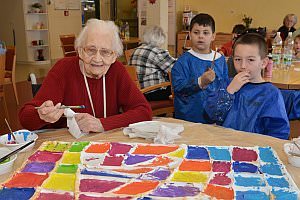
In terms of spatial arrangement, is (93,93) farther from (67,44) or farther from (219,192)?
(67,44)

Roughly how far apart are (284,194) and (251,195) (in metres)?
0.10

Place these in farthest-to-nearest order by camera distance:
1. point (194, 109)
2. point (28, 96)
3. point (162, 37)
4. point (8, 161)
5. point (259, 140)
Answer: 1. point (28, 96)
2. point (162, 37)
3. point (194, 109)
4. point (259, 140)
5. point (8, 161)

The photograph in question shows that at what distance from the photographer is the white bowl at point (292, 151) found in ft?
4.06

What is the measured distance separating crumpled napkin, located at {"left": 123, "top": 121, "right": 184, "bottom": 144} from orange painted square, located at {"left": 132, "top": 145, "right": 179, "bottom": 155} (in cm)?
7

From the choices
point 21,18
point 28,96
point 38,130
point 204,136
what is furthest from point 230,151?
point 21,18

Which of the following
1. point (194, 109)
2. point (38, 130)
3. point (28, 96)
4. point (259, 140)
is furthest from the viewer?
point (28, 96)

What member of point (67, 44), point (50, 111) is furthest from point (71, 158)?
point (67, 44)

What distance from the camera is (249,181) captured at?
111 centimetres

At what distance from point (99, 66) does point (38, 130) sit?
447 millimetres

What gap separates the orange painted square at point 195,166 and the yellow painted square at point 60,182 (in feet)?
1.18

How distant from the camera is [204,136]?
5.09 feet

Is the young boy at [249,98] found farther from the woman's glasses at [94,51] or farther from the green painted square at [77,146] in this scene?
the green painted square at [77,146]

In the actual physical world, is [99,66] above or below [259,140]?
above

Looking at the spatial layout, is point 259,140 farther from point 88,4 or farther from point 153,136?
point 88,4
